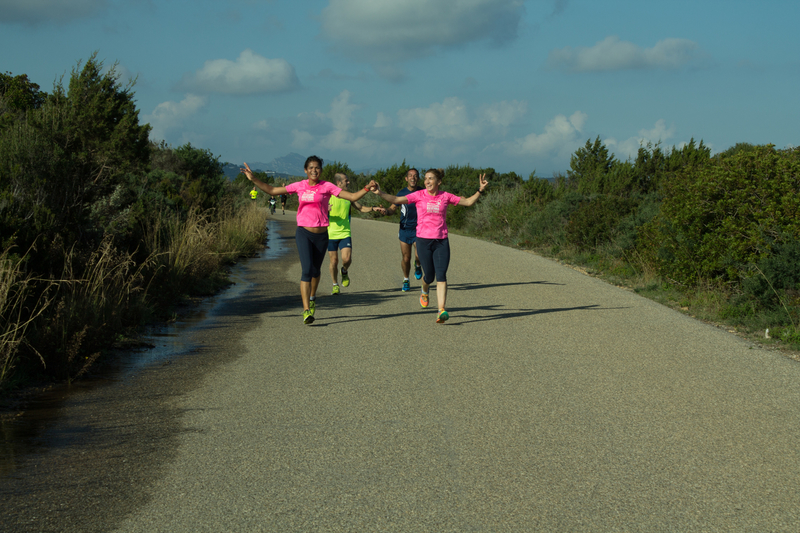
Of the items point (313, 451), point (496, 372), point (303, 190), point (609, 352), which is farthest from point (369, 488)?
point (303, 190)

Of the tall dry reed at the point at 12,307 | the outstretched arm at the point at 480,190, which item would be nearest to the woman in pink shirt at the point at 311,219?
the outstretched arm at the point at 480,190

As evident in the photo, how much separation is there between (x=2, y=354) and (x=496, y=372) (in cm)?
432

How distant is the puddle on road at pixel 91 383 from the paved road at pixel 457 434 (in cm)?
30

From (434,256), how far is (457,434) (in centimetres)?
479

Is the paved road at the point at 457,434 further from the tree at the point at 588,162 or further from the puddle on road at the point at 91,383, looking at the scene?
the tree at the point at 588,162

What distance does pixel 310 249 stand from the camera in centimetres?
894

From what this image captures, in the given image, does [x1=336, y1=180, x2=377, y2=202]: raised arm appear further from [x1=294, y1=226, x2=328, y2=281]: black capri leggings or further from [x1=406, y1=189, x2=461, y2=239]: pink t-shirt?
[x1=406, y1=189, x2=461, y2=239]: pink t-shirt

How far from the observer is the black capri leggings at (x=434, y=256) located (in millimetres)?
9148

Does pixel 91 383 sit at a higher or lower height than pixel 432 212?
lower

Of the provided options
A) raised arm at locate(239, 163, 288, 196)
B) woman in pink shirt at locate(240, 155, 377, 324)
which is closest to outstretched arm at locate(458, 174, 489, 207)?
→ woman in pink shirt at locate(240, 155, 377, 324)

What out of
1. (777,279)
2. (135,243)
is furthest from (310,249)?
(777,279)

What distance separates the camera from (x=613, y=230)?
55.5ft

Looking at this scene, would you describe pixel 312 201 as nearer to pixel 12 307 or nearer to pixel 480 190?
pixel 480 190

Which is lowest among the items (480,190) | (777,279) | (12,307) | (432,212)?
(12,307)
